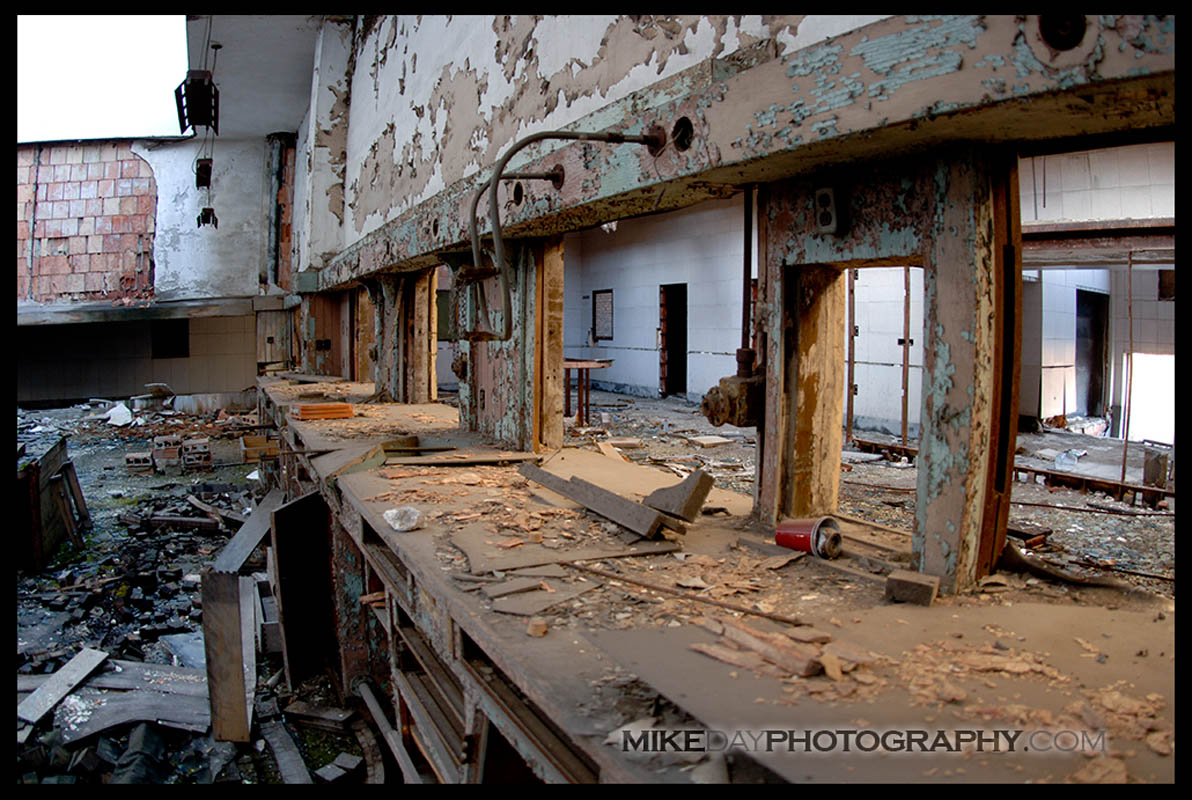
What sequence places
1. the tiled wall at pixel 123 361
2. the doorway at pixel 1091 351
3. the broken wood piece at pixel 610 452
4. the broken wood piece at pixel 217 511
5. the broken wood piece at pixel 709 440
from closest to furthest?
the broken wood piece at pixel 610 452
the broken wood piece at pixel 709 440
the broken wood piece at pixel 217 511
the doorway at pixel 1091 351
the tiled wall at pixel 123 361

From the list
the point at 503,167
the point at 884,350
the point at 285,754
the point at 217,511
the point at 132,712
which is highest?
the point at 503,167

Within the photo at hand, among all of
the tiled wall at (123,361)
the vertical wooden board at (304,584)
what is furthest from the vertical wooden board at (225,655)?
the tiled wall at (123,361)

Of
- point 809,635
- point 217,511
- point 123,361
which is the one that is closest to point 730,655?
point 809,635

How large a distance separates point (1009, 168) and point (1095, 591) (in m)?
1.43

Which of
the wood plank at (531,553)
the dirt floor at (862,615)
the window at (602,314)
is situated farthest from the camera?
the window at (602,314)

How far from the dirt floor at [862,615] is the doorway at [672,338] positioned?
6.54 metres

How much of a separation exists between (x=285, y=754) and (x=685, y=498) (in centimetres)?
311

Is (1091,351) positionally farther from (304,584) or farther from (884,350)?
(304,584)

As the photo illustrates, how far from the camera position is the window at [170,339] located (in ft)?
58.5

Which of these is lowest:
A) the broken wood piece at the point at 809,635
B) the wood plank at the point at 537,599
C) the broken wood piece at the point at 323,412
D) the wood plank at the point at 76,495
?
the wood plank at the point at 76,495

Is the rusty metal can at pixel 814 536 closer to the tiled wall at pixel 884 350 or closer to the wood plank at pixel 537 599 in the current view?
the wood plank at pixel 537 599

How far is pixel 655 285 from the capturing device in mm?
15773
